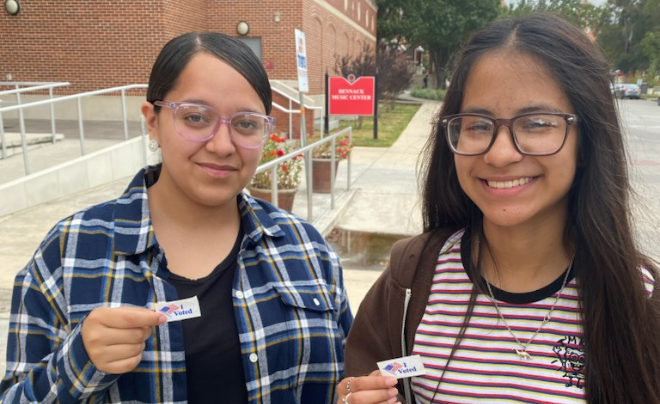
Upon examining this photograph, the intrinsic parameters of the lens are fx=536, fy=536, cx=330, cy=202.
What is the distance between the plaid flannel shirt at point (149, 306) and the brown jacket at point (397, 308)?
0.16m

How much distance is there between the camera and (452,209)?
1588 millimetres

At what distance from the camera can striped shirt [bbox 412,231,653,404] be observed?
1.27 meters

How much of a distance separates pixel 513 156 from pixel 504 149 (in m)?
0.03

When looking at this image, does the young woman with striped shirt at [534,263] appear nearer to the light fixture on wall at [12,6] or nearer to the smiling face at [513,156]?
the smiling face at [513,156]

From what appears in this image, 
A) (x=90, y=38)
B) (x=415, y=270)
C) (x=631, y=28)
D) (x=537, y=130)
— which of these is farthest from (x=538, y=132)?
(x=631, y=28)

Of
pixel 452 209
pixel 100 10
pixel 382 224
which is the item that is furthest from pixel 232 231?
pixel 100 10

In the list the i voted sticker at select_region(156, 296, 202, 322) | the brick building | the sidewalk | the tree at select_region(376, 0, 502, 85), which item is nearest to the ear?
the i voted sticker at select_region(156, 296, 202, 322)

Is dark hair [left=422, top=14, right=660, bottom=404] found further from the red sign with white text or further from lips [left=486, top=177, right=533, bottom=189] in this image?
the red sign with white text

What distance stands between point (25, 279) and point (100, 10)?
12.6m

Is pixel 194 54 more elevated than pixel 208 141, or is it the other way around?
pixel 194 54

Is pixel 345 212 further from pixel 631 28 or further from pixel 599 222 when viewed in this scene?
pixel 631 28

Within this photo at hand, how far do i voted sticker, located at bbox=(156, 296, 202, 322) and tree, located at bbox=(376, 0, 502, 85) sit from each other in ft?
116

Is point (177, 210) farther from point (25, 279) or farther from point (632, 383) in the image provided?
point (632, 383)

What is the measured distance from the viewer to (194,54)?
1472 mm
